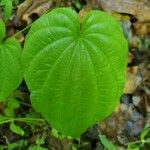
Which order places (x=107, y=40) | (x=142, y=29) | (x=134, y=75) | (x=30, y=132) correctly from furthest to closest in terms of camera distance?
(x=142, y=29) < (x=134, y=75) < (x=30, y=132) < (x=107, y=40)

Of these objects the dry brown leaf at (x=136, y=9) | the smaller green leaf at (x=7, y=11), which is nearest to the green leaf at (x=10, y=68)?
the smaller green leaf at (x=7, y=11)

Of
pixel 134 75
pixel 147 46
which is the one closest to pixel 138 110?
pixel 134 75

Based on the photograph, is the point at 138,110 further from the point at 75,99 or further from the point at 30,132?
the point at 75,99

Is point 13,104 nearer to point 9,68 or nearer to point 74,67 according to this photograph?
point 9,68

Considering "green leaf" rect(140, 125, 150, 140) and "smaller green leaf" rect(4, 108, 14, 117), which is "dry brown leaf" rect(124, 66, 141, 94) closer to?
"green leaf" rect(140, 125, 150, 140)

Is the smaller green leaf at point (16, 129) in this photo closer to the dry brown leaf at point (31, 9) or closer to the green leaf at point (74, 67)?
the green leaf at point (74, 67)

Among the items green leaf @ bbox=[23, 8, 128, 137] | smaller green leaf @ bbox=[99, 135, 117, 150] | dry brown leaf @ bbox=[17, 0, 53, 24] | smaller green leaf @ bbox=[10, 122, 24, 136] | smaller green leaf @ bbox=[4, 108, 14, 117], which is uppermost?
dry brown leaf @ bbox=[17, 0, 53, 24]

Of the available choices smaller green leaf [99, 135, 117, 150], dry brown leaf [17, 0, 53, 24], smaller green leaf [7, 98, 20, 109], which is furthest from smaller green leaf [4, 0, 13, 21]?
smaller green leaf [99, 135, 117, 150]
